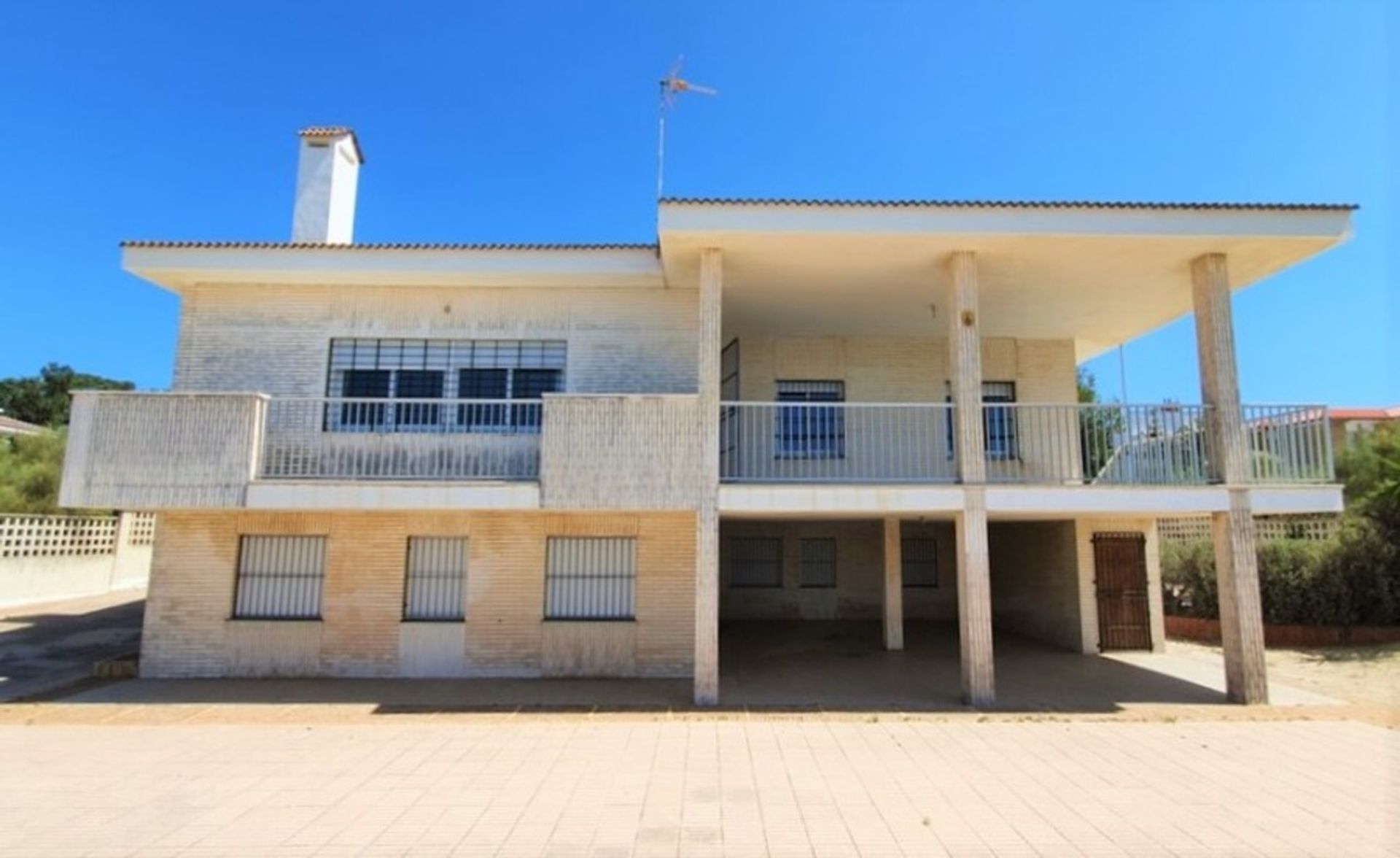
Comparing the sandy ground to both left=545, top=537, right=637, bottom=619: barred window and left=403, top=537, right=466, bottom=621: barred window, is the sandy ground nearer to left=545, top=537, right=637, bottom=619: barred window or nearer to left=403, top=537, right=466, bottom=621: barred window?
left=545, top=537, right=637, bottom=619: barred window

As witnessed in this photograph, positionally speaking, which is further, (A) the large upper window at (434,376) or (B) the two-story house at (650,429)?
(A) the large upper window at (434,376)

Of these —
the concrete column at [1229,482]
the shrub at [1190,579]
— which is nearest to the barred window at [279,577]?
the concrete column at [1229,482]

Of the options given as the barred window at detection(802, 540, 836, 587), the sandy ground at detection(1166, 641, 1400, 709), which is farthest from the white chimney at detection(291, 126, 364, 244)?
the sandy ground at detection(1166, 641, 1400, 709)

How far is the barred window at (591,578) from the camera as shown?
11.3 m

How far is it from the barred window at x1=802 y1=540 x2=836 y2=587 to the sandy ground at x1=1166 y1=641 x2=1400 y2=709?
632 cm

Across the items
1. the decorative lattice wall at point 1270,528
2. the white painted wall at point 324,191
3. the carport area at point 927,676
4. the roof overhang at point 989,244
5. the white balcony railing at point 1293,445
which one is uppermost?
the white painted wall at point 324,191

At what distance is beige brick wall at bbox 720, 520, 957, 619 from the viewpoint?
15844 mm

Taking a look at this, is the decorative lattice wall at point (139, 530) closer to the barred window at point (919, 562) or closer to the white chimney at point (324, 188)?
the white chimney at point (324, 188)

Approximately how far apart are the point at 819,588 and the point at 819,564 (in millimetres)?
504

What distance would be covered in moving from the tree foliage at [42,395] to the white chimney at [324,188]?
55.0 m

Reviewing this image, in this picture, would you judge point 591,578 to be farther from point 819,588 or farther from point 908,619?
point 908,619

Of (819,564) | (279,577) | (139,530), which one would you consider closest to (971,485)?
(819,564)

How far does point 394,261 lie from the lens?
11211mm

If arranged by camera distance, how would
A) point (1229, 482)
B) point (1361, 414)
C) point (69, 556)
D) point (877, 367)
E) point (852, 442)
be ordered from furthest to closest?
point (1361, 414) → point (69, 556) → point (877, 367) → point (852, 442) → point (1229, 482)
